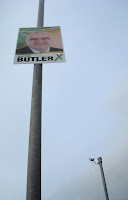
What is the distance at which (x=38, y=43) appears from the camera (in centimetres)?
359

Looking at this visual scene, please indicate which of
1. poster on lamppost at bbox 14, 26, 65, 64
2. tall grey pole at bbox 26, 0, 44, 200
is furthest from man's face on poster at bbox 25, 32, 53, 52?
tall grey pole at bbox 26, 0, 44, 200

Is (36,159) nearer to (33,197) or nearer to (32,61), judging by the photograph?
(33,197)

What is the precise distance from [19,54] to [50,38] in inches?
41.1

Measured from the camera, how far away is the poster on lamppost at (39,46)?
3.30 meters

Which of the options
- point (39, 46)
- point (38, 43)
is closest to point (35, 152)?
point (39, 46)

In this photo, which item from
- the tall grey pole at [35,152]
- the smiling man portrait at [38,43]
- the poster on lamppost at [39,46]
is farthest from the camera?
the smiling man portrait at [38,43]

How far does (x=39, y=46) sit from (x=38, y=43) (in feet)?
0.46

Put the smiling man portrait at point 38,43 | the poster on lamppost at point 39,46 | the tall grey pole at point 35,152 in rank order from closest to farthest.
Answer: the tall grey pole at point 35,152 → the poster on lamppost at point 39,46 → the smiling man portrait at point 38,43

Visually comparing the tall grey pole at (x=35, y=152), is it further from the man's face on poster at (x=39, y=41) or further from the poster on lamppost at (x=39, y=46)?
the man's face on poster at (x=39, y=41)

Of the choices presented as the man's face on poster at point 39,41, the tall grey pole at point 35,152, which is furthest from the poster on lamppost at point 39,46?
the tall grey pole at point 35,152

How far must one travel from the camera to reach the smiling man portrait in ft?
11.3

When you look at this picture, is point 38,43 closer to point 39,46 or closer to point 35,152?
point 39,46

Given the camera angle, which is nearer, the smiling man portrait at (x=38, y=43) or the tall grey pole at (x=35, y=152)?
the tall grey pole at (x=35, y=152)

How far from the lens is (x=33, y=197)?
2.01 metres
